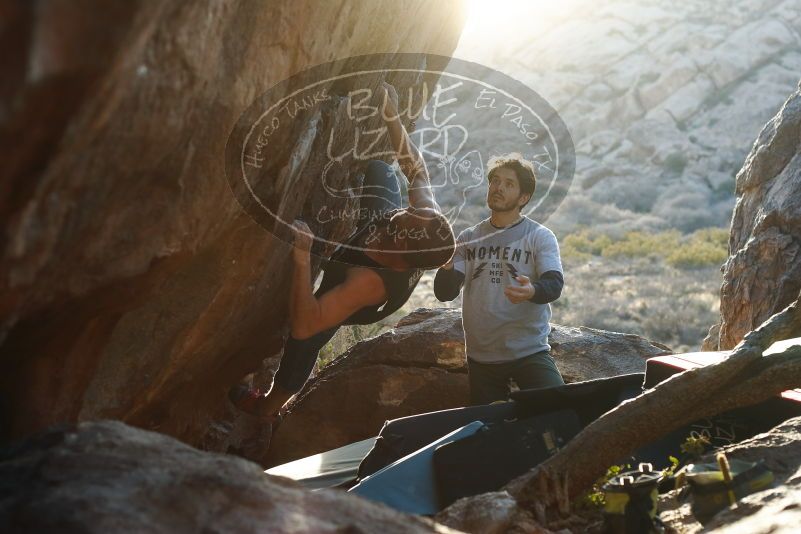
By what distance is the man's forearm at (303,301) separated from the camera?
5.25 meters

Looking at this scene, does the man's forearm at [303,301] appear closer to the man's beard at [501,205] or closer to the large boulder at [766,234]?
the man's beard at [501,205]

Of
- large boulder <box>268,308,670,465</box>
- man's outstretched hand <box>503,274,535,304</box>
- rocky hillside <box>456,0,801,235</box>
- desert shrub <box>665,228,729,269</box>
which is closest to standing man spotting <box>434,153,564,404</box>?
man's outstretched hand <box>503,274,535,304</box>

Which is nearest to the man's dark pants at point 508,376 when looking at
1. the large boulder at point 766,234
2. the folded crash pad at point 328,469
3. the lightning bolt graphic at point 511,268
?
the lightning bolt graphic at point 511,268

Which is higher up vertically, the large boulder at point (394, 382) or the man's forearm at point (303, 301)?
the man's forearm at point (303, 301)

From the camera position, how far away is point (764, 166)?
363 inches

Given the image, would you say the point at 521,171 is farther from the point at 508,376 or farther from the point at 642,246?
the point at 642,246

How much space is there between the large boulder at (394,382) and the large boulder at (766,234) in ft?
2.96

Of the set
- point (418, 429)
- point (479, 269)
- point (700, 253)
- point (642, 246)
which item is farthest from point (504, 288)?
point (642, 246)

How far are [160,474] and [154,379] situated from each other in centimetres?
221

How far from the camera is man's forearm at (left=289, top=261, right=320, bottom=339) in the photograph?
5246mm

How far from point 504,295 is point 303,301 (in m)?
1.32

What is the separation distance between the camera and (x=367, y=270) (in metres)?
5.30

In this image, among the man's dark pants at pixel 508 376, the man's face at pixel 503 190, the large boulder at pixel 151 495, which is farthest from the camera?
the man's face at pixel 503 190

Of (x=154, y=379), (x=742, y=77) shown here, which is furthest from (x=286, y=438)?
(x=742, y=77)
